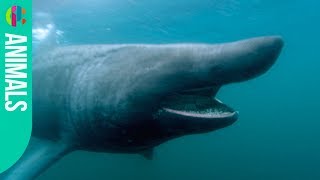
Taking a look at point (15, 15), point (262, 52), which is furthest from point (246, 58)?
point (15, 15)

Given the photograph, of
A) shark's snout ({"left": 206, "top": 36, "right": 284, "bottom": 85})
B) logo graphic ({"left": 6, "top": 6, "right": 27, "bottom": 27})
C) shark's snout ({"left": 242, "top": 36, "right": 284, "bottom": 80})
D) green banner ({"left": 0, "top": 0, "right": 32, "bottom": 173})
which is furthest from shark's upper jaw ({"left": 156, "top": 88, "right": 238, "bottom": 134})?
logo graphic ({"left": 6, "top": 6, "right": 27, "bottom": 27})

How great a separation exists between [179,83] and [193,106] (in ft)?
1.37

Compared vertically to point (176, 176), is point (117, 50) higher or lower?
higher

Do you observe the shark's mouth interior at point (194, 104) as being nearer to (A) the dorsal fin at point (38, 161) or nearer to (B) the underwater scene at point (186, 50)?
(B) the underwater scene at point (186, 50)

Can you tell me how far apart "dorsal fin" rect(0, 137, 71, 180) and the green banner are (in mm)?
529

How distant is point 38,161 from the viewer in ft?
22.7

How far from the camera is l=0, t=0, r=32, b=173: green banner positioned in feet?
19.5

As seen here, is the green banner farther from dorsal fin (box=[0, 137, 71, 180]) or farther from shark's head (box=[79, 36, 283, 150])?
shark's head (box=[79, 36, 283, 150])

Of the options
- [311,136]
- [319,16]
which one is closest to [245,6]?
[319,16]

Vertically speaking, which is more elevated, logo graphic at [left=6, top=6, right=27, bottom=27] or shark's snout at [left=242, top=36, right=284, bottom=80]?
logo graphic at [left=6, top=6, right=27, bottom=27]

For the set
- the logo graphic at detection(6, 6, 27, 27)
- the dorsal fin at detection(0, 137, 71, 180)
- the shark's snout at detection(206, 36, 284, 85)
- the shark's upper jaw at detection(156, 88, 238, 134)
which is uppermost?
the logo graphic at detection(6, 6, 27, 27)

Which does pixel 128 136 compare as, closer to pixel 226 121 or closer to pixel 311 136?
pixel 226 121

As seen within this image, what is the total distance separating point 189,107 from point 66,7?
526 inches

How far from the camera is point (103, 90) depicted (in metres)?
5.79
